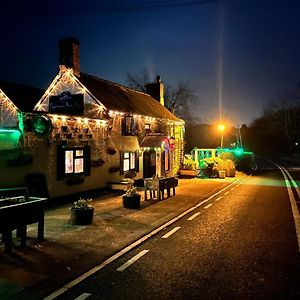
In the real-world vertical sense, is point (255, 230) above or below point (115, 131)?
below

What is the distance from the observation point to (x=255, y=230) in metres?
10.2

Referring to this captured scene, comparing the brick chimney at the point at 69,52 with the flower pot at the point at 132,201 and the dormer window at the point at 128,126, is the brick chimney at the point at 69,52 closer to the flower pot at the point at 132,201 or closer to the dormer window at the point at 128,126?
the dormer window at the point at 128,126

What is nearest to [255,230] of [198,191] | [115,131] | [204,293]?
[204,293]

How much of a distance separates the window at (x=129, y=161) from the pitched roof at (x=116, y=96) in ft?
8.98

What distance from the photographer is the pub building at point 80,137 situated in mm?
13922

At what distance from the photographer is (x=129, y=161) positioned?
21.7m

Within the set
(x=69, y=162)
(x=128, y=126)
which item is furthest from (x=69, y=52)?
(x=69, y=162)

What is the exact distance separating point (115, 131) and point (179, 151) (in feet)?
38.7

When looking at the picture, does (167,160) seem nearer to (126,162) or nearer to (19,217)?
(126,162)

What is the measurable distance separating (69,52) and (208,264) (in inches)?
624

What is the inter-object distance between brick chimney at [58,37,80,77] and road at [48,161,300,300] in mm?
12180

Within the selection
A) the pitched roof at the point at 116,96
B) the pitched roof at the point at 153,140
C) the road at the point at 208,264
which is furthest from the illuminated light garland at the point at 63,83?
the road at the point at 208,264

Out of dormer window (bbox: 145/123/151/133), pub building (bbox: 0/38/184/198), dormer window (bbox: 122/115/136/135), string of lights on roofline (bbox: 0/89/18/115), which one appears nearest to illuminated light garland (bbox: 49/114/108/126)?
pub building (bbox: 0/38/184/198)

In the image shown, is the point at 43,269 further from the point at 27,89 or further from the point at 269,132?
the point at 269,132
